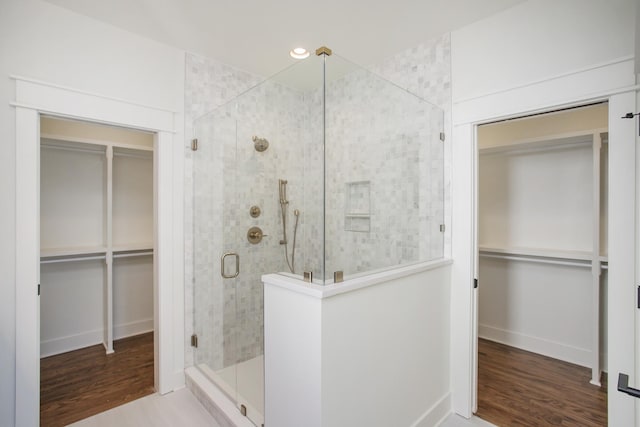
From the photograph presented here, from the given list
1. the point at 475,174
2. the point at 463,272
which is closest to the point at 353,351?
the point at 463,272

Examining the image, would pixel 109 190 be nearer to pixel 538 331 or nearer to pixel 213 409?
pixel 213 409

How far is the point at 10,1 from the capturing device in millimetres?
1739

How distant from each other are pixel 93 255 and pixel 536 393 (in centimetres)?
415

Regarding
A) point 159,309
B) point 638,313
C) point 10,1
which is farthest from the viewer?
point 159,309

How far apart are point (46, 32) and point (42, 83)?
0.32 m

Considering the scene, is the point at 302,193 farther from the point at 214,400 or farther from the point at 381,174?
the point at 214,400

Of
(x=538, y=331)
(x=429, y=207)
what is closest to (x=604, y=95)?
(x=429, y=207)

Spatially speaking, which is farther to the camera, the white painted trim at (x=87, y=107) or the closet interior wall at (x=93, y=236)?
the closet interior wall at (x=93, y=236)

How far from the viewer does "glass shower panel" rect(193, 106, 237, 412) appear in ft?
7.20

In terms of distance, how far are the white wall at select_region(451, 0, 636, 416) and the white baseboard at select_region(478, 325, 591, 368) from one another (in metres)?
1.42

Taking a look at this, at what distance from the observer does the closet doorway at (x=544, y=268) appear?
2.38 meters

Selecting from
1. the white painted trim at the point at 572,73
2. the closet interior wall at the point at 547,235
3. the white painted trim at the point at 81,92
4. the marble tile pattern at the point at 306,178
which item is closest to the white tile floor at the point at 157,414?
the marble tile pattern at the point at 306,178

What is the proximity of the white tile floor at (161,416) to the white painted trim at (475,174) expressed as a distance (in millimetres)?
165

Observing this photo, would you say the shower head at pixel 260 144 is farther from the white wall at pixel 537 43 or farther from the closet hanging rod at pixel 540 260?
the closet hanging rod at pixel 540 260
